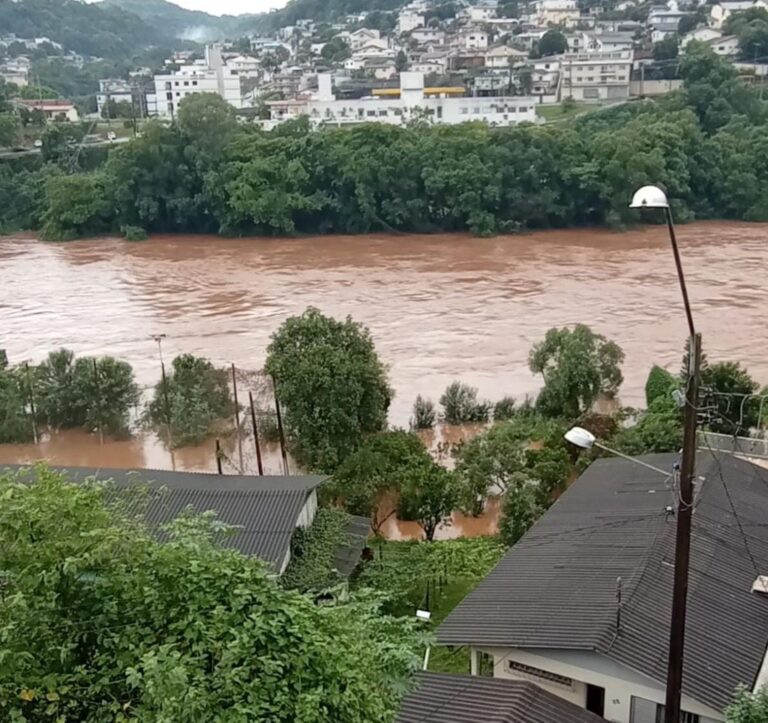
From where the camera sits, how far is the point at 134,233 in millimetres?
36812

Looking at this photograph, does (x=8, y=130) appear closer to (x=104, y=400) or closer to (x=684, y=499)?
(x=104, y=400)

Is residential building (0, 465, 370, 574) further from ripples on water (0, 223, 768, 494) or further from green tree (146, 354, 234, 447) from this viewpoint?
ripples on water (0, 223, 768, 494)

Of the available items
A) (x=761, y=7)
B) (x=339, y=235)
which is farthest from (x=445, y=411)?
(x=761, y=7)

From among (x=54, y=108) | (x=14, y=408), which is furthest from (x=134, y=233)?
(x=14, y=408)

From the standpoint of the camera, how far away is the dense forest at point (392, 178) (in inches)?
1400

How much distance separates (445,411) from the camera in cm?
1720

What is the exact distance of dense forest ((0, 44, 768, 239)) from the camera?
1400 inches

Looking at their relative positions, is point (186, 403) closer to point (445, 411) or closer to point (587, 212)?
point (445, 411)

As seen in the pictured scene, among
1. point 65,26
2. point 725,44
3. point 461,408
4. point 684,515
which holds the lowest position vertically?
point 461,408

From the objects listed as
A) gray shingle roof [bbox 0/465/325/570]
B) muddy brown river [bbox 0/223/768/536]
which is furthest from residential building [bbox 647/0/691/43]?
gray shingle roof [bbox 0/465/325/570]

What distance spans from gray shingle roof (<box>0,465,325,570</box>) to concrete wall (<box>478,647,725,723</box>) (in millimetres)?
2925

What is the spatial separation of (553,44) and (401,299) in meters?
46.6

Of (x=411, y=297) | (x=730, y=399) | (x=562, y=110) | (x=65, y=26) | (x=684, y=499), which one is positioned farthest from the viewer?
(x=65, y=26)

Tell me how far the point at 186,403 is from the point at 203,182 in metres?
23.0
